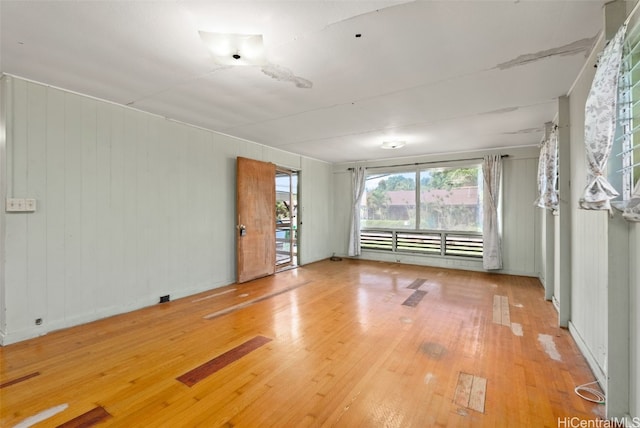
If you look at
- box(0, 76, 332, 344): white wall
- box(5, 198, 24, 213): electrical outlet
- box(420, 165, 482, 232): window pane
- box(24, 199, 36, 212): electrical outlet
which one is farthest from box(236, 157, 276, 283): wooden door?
box(420, 165, 482, 232): window pane

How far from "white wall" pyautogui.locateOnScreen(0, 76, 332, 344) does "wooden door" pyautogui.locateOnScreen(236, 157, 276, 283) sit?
0.73ft

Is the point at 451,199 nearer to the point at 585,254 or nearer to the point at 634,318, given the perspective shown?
the point at 585,254

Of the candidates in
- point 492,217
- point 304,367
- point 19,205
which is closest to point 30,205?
point 19,205

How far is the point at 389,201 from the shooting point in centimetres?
689

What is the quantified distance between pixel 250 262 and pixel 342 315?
7.27ft

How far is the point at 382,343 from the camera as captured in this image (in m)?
2.67

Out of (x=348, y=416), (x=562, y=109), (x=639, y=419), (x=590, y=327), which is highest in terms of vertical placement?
(x=562, y=109)

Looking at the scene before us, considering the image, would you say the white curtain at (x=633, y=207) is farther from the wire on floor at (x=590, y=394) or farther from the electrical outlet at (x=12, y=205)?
the electrical outlet at (x=12, y=205)

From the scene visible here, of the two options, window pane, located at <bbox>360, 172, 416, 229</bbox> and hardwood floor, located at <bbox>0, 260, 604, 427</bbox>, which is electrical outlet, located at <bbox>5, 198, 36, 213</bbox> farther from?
window pane, located at <bbox>360, 172, 416, 229</bbox>

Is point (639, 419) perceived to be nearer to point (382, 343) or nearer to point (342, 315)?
point (382, 343)

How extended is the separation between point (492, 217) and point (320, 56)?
4.85 m

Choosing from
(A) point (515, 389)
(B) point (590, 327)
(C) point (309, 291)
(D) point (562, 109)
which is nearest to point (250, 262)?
(C) point (309, 291)

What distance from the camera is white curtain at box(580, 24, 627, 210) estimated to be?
5.25 ft

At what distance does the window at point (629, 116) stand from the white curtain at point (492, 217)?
4137 mm
